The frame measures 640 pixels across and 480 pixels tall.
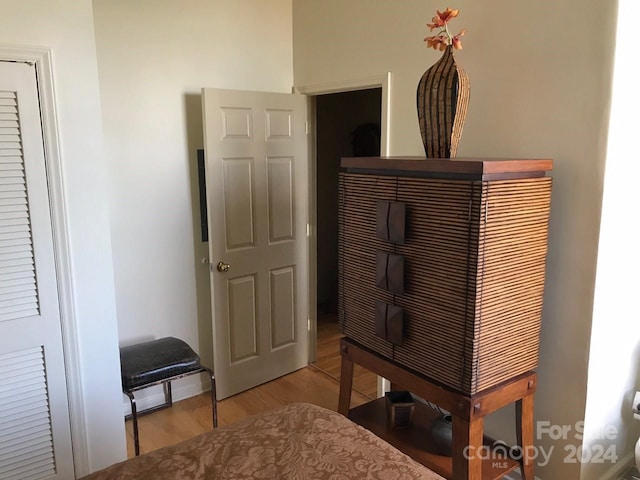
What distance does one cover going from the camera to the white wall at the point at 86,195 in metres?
2.00

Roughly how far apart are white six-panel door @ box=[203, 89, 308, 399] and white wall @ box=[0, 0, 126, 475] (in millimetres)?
803

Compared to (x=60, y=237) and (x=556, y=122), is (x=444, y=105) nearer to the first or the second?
(x=556, y=122)

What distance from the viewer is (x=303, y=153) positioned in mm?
3391

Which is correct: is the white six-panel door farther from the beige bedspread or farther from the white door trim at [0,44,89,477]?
the beige bedspread

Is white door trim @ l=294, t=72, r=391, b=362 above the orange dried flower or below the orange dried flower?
below

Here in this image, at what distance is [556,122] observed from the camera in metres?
2.00

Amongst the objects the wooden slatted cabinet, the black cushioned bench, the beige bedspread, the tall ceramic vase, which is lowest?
the black cushioned bench

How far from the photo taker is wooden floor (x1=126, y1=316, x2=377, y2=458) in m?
2.80

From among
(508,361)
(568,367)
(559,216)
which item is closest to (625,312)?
(568,367)

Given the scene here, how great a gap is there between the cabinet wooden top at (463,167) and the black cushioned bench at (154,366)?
1.41 meters

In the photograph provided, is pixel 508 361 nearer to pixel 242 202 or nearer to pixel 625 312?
pixel 625 312

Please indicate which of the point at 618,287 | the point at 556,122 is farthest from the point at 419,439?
the point at 556,122

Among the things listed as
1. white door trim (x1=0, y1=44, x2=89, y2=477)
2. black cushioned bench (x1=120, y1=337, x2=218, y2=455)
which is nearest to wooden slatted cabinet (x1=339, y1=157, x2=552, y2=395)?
black cushioned bench (x1=120, y1=337, x2=218, y2=455)

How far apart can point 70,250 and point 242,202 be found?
→ 1.17m
